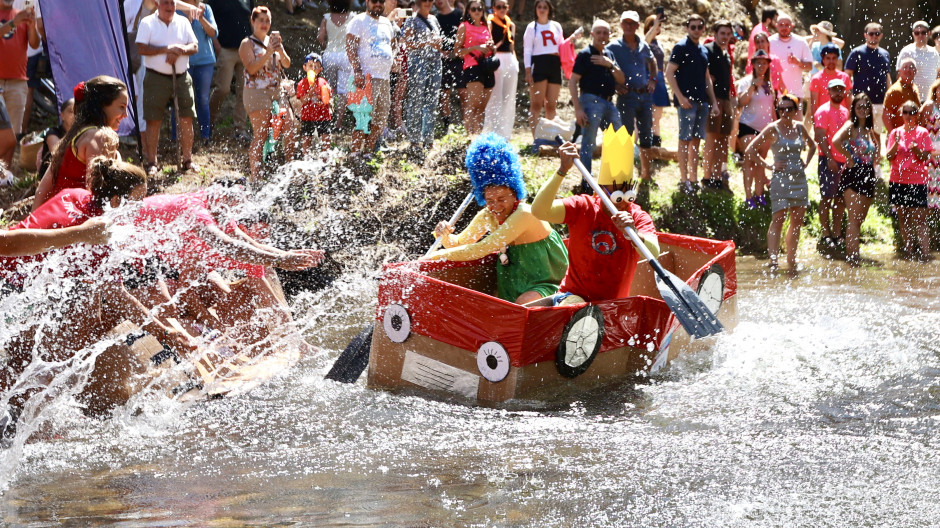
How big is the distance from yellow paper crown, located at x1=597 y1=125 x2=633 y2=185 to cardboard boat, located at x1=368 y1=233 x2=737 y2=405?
82 cm

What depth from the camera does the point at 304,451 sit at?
19.4ft

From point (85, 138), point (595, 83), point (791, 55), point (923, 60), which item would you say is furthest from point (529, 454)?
point (923, 60)

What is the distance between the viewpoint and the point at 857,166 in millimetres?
11641

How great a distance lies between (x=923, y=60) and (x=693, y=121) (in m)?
3.57

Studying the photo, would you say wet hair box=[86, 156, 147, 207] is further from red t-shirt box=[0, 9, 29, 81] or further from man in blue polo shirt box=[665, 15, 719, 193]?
man in blue polo shirt box=[665, 15, 719, 193]

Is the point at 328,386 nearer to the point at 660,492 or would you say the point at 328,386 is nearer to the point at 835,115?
the point at 660,492

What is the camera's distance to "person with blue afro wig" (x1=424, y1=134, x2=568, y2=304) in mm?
7047

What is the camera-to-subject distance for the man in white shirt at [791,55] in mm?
12727

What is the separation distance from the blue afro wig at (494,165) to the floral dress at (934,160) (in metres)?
6.42

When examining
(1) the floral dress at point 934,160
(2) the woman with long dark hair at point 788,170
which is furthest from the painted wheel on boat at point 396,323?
(1) the floral dress at point 934,160

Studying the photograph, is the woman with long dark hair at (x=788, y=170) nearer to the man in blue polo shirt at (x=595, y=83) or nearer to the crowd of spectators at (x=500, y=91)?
the crowd of spectators at (x=500, y=91)

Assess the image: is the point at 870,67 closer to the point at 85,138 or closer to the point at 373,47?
the point at 373,47

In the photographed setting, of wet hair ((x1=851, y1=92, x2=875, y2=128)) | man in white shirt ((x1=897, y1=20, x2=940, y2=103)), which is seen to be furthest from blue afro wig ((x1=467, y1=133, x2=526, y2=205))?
man in white shirt ((x1=897, y1=20, x2=940, y2=103))

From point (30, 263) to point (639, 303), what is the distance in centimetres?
375
